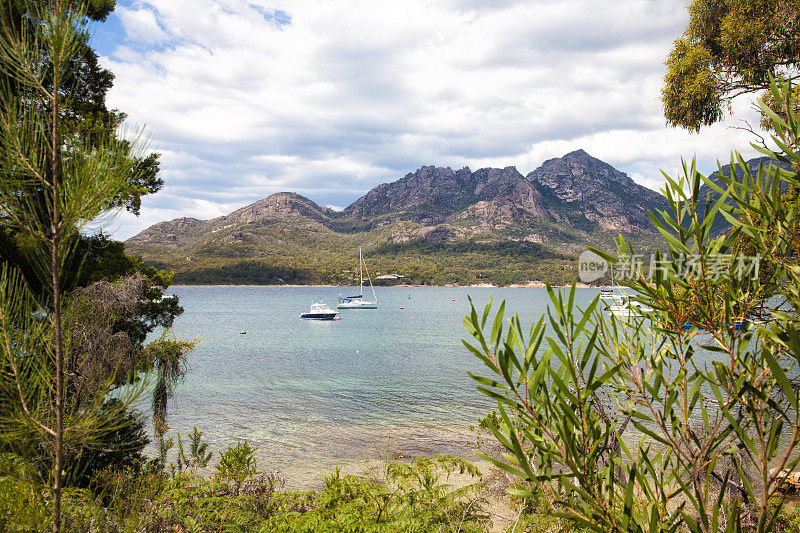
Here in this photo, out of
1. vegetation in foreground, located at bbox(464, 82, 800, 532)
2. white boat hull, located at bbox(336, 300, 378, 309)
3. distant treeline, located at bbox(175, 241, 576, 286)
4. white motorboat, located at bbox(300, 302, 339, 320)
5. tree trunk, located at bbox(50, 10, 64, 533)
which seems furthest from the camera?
distant treeline, located at bbox(175, 241, 576, 286)

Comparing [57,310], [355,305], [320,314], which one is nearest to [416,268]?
[355,305]

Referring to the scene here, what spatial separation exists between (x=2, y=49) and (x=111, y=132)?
0.72 m

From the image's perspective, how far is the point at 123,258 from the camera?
422 inches

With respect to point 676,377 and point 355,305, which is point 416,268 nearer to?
point 355,305

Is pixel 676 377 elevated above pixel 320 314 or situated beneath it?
elevated above

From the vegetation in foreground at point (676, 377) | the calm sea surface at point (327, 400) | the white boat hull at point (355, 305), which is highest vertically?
the vegetation in foreground at point (676, 377)

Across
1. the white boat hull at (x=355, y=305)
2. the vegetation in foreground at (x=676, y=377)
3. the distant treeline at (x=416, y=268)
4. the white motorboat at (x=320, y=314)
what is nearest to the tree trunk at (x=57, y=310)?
the vegetation in foreground at (x=676, y=377)

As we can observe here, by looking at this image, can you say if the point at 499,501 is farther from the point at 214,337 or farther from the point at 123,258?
the point at 214,337

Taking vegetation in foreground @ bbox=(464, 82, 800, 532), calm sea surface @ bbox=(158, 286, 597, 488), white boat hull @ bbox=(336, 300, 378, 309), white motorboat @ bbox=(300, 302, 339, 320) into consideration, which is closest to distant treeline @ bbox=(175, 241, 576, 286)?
white boat hull @ bbox=(336, 300, 378, 309)

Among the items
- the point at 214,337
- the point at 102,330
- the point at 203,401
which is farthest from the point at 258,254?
the point at 102,330

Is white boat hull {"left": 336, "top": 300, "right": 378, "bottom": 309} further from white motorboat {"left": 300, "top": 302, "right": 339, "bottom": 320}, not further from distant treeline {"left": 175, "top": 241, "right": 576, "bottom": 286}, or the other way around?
distant treeline {"left": 175, "top": 241, "right": 576, "bottom": 286}

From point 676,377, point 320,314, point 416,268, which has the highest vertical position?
point 416,268

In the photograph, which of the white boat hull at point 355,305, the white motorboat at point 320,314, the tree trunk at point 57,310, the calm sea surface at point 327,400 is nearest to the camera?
the tree trunk at point 57,310

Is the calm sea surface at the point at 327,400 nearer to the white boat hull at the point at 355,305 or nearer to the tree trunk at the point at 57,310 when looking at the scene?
the tree trunk at the point at 57,310
